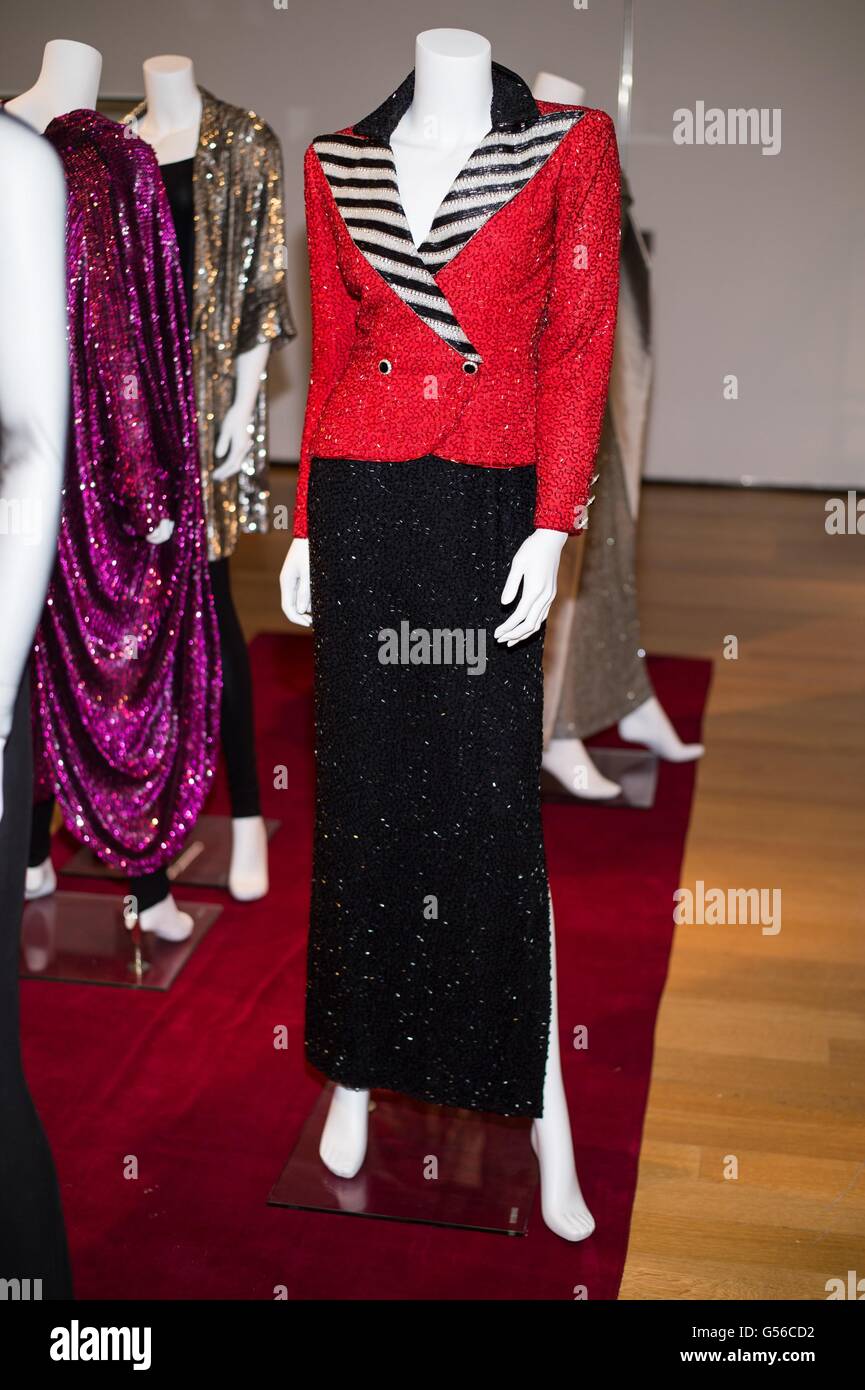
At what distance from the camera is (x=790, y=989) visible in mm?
2492

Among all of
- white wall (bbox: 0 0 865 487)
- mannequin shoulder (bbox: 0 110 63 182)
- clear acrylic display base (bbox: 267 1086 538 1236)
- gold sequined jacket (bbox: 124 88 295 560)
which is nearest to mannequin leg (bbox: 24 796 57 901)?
gold sequined jacket (bbox: 124 88 295 560)

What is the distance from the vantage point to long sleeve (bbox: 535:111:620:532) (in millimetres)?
1528

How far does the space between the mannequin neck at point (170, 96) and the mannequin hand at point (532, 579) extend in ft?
4.09

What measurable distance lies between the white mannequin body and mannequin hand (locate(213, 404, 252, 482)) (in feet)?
4.35

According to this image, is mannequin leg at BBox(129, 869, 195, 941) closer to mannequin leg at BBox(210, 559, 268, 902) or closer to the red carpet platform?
the red carpet platform

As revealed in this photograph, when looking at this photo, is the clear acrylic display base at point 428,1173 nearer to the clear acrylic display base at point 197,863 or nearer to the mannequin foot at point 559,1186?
the mannequin foot at point 559,1186

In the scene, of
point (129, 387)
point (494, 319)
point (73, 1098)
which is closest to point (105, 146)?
point (129, 387)

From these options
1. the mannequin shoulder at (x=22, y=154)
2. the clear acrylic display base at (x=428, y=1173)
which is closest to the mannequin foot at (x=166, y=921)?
the clear acrylic display base at (x=428, y=1173)

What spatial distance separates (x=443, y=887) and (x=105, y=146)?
1.12 m

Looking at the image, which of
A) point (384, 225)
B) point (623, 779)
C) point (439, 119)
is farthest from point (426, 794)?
point (623, 779)

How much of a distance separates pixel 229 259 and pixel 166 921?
115 centimetres

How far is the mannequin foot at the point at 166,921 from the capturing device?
2.61 meters

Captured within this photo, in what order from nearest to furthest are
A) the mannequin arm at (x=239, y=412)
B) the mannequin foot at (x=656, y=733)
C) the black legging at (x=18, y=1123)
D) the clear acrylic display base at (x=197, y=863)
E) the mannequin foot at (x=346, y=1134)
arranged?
the black legging at (x=18, y=1123)
the mannequin foot at (x=346, y=1134)
the mannequin arm at (x=239, y=412)
the clear acrylic display base at (x=197, y=863)
the mannequin foot at (x=656, y=733)

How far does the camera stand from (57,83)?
81.4 inches
